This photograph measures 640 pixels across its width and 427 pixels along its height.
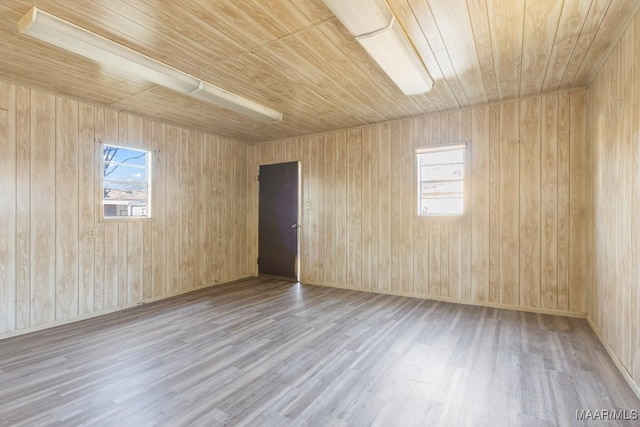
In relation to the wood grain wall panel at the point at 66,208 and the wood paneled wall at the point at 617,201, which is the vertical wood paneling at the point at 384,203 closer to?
the wood paneled wall at the point at 617,201

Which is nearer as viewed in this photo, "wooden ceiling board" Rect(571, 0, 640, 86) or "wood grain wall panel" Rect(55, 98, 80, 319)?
"wooden ceiling board" Rect(571, 0, 640, 86)

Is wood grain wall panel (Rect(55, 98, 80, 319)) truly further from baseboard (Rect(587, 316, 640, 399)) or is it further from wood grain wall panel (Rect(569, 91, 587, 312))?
wood grain wall panel (Rect(569, 91, 587, 312))

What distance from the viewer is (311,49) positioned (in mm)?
2596

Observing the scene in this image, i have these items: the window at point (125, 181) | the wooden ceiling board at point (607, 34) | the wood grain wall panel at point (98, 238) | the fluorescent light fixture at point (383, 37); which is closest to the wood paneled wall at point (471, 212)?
the wooden ceiling board at point (607, 34)

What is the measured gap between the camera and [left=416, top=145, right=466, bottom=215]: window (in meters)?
4.32

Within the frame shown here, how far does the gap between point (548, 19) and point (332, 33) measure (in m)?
1.59

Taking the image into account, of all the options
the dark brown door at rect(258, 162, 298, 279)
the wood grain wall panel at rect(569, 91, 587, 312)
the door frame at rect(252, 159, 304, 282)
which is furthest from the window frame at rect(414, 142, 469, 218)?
the dark brown door at rect(258, 162, 298, 279)

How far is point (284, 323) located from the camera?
11.5ft

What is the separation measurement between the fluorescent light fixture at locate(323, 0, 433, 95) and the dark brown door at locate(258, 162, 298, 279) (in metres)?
3.19

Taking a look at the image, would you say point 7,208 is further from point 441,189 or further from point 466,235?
point 466,235

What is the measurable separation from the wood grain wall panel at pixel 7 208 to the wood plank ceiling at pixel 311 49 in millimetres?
306

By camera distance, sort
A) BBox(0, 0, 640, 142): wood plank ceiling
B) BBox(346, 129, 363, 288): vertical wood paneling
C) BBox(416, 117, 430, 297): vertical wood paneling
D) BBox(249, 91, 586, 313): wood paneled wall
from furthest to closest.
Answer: BBox(346, 129, 363, 288): vertical wood paneling < BBox(416, 117, 430, 297): vertical wood paneling < BBox(249, 91, 586, 313): wood paneled wall < BBox(0, 0, 640, 142): wood plank ceiling

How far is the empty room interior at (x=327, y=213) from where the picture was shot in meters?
2.11

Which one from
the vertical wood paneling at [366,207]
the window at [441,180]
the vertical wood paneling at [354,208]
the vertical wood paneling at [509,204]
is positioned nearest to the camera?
the vertical wood paneling at [509,204]
